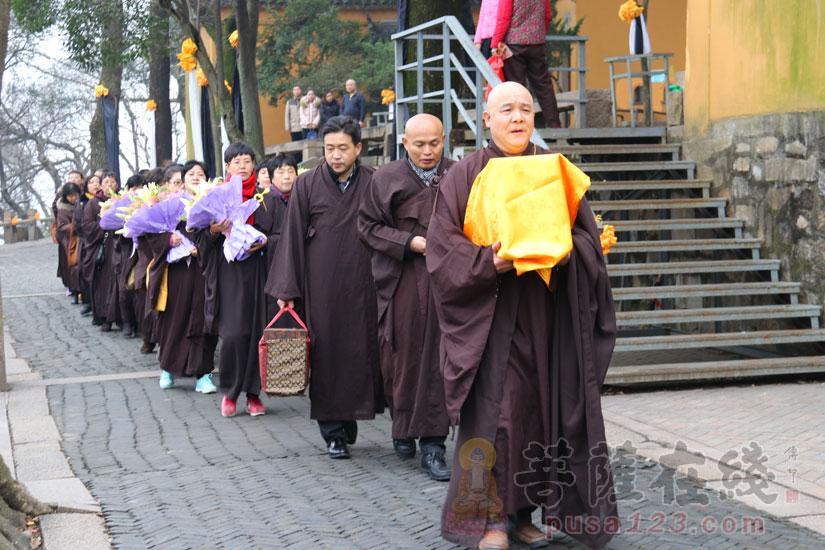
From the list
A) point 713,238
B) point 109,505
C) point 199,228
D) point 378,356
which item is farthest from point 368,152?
point 109,505

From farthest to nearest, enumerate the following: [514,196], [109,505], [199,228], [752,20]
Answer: [752,20]
[199,228]
[109,505]
[514,196]

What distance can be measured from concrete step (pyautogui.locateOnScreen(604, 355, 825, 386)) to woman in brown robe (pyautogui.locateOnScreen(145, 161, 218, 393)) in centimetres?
317

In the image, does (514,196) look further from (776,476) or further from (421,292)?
(776,476)

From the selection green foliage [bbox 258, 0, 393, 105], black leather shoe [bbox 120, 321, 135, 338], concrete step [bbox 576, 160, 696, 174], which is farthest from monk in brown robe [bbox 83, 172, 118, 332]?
green foliage [bbox 258, 0, 393, 105]

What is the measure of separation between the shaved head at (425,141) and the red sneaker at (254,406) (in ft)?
8.41

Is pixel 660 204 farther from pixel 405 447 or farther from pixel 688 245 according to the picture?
pixel 405 447

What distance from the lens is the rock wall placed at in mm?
8547

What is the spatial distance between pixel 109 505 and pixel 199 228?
2.88 meters

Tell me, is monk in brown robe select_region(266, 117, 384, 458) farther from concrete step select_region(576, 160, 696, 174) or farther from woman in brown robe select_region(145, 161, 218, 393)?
concrete step select_region(576, 160, 696, 174)

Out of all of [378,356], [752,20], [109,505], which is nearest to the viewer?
[109,505]

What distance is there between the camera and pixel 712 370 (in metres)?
7.88

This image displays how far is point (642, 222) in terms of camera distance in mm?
9203

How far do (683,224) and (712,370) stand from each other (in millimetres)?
1827

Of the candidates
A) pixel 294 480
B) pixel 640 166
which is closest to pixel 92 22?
pixel 640 166
